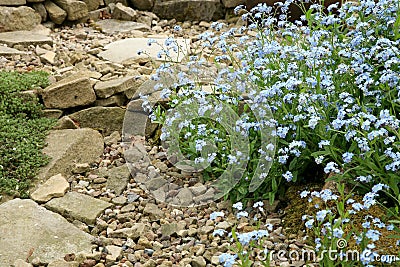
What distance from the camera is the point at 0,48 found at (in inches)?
204

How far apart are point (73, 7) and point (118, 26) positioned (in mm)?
495

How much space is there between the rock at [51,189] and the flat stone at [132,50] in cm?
160

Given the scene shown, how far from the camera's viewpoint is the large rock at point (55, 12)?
6.12 metres

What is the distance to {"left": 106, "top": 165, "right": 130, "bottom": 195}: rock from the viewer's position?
3.53m

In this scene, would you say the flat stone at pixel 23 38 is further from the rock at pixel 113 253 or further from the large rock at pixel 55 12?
the rock at pixel 113 253

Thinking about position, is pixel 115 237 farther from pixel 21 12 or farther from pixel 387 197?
pixel 21 12

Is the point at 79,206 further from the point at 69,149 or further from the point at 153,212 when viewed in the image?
the point at 69,149

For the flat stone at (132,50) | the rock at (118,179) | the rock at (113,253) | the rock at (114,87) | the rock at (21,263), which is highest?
the rock at (114,87)

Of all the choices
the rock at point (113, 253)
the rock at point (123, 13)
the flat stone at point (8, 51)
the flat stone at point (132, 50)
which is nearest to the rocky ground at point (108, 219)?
the rock at point (113, 253)

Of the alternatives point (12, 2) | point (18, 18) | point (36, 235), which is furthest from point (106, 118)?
point (12, 2)

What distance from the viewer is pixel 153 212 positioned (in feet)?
10.6

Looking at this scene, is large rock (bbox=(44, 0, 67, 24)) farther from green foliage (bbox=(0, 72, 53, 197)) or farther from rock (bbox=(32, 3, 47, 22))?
green foliage (bbox=(0, 72, 53, 197))

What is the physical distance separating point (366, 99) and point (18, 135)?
218cm

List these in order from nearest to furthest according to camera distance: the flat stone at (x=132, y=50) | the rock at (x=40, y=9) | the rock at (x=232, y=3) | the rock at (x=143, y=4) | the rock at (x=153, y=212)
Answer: the rock at (x=153, y=212), the flat stone at (x=132, y=50), the rock at (x=40, y=9), the rock at (x=232, y=3), the rock at (x=143, y=4)
